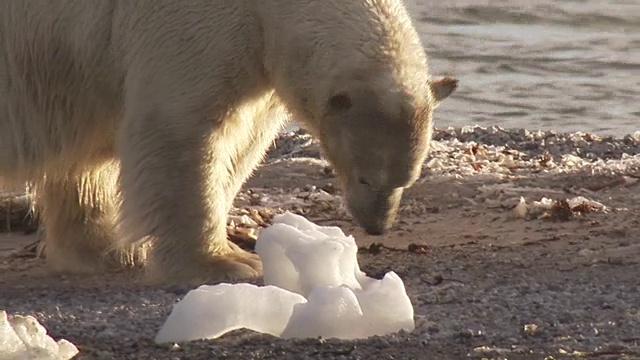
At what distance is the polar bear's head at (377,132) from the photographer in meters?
6.26

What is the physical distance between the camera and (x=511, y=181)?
340 inches

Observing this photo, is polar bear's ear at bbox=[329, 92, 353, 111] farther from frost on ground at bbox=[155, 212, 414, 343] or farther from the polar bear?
frost on ground at bbox=[155, 212, 414, 343]

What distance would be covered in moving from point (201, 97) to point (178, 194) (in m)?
0.42

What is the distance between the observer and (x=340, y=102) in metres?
6.28

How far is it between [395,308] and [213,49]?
1.71 metres

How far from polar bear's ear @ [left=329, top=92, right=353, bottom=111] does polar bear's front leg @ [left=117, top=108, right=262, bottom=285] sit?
18.6 inches

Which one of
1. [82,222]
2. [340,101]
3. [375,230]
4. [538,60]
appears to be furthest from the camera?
[538,60]

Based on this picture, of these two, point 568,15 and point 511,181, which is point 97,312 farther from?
point 568,15

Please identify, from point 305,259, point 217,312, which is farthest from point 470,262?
point 217,312

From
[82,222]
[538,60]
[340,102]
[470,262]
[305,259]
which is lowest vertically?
[538,60]

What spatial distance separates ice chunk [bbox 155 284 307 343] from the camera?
4918 mm

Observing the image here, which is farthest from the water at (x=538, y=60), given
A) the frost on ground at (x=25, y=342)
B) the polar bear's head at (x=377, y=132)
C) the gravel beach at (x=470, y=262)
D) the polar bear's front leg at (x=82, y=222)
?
the frost on ground at (x=25, y=342)

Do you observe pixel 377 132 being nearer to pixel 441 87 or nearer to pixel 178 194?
pixel 441 87

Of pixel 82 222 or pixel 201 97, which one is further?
pixel 82 222
